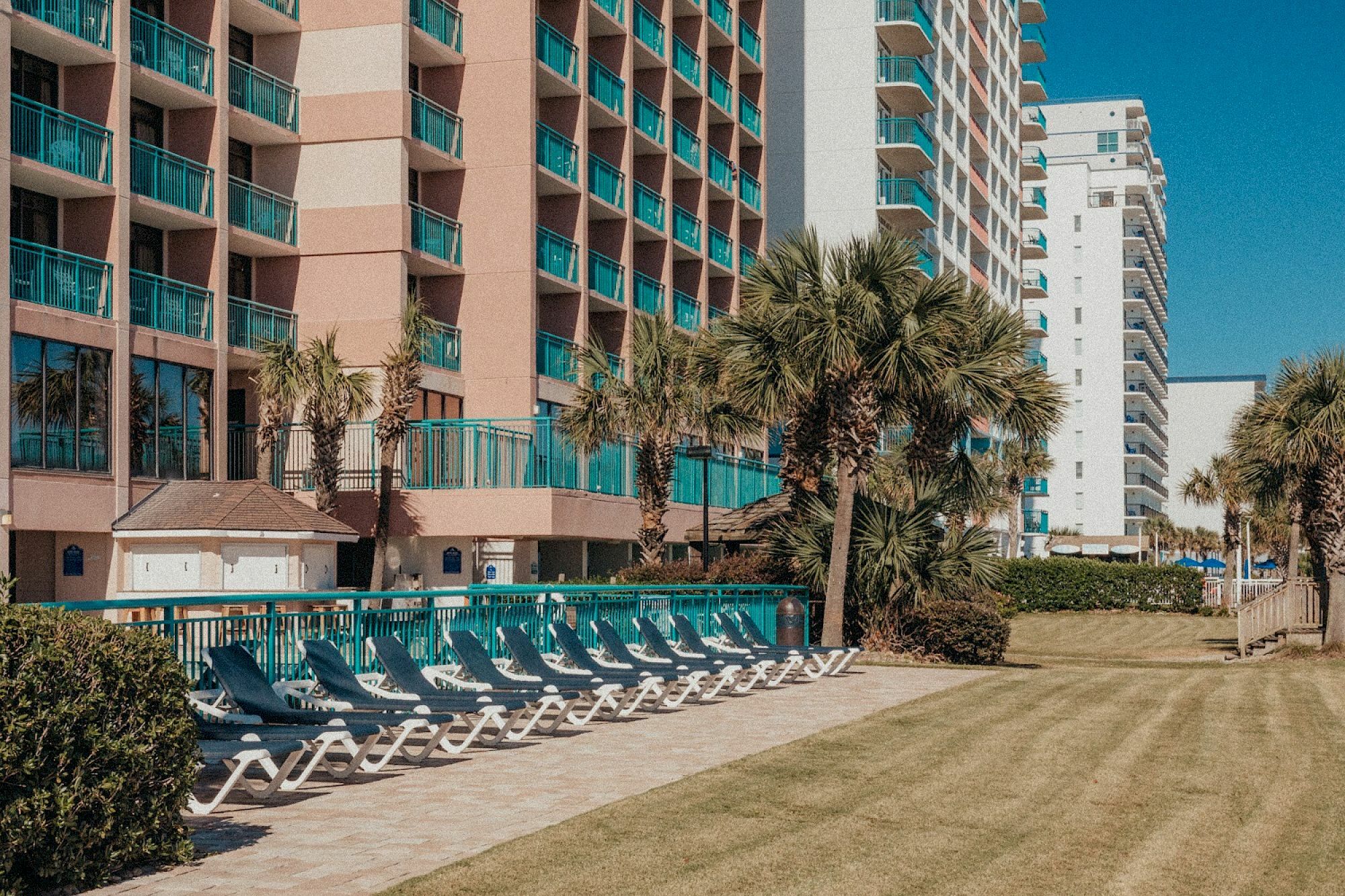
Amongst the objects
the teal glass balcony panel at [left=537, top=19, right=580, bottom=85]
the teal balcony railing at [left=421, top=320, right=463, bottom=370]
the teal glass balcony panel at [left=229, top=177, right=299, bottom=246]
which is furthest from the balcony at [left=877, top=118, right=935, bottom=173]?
the teal glass balcony panel at [left=229, top=177, right=299, bottom=246]

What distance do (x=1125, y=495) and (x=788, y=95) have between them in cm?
6628

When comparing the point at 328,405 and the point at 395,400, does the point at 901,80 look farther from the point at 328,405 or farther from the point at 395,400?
the point at 328,405

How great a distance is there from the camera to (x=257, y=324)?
3497cm

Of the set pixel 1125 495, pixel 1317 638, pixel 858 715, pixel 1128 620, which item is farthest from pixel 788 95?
pixel 1125 495

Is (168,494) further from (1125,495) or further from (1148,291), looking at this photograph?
(1148,291)

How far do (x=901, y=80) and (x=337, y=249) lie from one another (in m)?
35.5

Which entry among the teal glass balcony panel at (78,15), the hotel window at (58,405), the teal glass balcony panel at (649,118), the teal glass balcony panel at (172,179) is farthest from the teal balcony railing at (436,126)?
the hotel window at (58,405)

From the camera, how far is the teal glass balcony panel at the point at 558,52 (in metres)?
40.2

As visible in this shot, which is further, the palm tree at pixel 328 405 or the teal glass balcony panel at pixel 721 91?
the teal glass balcony panel at pixel 721 91

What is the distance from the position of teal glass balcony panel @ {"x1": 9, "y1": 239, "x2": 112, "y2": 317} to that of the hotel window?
837mm

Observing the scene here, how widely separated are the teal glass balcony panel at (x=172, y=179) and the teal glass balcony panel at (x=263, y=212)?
6.18 ft

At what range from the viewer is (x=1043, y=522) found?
114m

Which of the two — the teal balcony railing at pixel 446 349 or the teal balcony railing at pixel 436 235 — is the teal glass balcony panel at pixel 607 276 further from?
the teal balcony railing at pixel 446 349

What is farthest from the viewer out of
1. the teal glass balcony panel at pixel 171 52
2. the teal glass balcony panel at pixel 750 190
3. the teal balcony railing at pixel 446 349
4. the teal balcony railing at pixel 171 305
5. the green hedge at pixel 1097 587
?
the green hedge at pixel 1097 587
